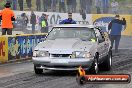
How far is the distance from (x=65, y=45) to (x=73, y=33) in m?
1.26

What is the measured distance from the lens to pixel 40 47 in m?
11.8

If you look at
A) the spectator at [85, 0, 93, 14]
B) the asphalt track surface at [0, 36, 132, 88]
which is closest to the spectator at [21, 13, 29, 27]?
the spectator at [85, 0, 93, 14]

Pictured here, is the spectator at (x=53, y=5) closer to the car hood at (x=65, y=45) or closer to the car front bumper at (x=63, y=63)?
the car hood at (x=65, y=45)

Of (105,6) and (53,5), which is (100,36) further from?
(105,6)

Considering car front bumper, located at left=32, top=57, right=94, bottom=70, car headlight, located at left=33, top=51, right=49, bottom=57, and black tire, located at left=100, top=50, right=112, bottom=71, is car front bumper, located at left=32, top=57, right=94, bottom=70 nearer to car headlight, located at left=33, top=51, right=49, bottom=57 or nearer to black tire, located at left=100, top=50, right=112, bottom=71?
car headlight, located at left=33, top=51, right=49, bottom=57

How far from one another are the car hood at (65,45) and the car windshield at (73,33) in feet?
1.43

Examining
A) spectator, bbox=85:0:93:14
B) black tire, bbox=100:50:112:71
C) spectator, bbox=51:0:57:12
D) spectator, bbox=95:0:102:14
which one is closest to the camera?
black tire, bbox=100:50:112:71

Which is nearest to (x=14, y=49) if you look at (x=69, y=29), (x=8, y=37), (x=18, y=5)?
(x=8, y=37)

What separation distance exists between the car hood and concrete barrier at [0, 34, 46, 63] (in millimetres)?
3757

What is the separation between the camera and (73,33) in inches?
508

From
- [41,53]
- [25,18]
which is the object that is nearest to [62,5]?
[25,18]

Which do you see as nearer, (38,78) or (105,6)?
(38,78)

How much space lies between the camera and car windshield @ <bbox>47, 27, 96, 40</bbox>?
12.8 meters

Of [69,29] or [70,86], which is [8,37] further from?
[70,86]
